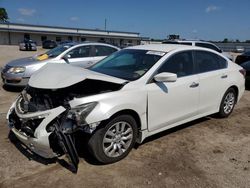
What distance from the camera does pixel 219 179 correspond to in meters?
3.55

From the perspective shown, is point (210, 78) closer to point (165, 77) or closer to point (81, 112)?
point (165, 77)

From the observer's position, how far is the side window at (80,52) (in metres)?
8.66

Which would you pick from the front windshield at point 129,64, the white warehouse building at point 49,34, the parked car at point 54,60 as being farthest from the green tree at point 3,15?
the front windshield at point 129,64

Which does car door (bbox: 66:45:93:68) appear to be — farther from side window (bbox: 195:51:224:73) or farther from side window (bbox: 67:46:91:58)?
side window (bbox: 195:51:224:73)

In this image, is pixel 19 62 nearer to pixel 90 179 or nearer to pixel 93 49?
pixel 93 49

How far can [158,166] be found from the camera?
3.82 m

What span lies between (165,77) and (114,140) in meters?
1.19

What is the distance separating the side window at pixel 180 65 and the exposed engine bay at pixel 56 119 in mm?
1025

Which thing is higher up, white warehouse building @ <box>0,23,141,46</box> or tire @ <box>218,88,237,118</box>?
white warehouse building @ <box>0,23,141,46</box>

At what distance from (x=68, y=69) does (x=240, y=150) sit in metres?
3.09

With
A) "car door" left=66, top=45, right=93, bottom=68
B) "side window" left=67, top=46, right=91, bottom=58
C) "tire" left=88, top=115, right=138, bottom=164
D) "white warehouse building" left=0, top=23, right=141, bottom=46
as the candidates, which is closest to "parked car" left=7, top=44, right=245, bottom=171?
"tire" left=88, top=115, right=138, bottom=164

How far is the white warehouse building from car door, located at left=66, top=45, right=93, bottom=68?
41202mm

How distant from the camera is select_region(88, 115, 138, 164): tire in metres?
3.59

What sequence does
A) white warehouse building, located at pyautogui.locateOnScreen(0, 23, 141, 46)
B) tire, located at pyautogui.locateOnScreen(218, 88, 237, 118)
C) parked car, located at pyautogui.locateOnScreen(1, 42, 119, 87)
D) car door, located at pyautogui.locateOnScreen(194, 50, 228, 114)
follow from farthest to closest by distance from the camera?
white warehouse building, located at pyautogui.locateOnScreen(0, 23, 141, 46) → parked car, located at pyautogui.locateOnScreen(1, 42, 119, 87) → tire, located at pyautogui.locateOnScreen(218, 88, 237, 118) → car door, located at pyautogui.locateOnScreen(194, 50, 228, 114)
